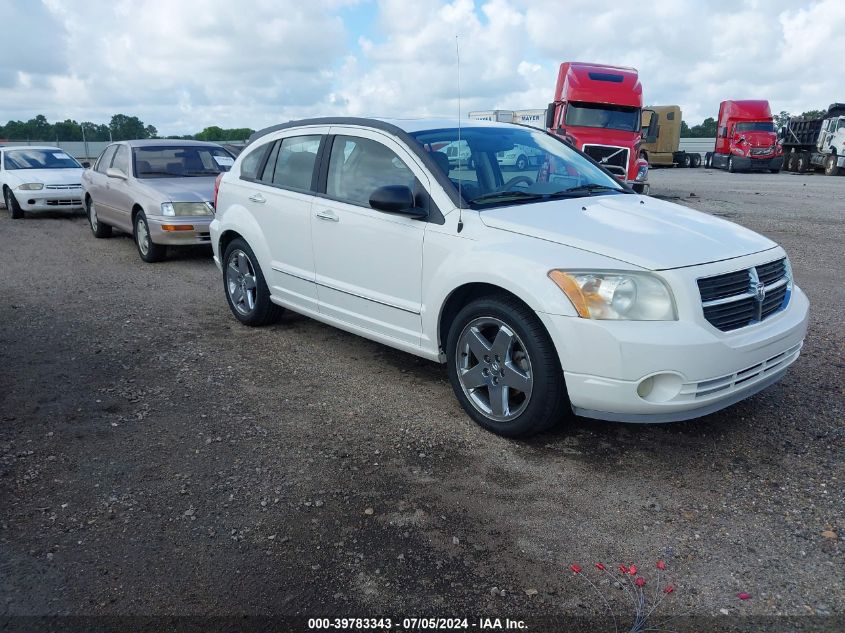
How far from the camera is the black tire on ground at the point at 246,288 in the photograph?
20.0 feet

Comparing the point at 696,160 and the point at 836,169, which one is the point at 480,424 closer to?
the point at 836,169

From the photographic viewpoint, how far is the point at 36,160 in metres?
15.3

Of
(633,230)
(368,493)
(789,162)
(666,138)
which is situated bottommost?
(368,493)

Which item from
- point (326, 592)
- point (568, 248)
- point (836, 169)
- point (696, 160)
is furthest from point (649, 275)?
point (696, 160)

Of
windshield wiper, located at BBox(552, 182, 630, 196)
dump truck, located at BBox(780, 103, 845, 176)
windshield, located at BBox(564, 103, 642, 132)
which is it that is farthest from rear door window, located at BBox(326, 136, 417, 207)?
dump truck, located at BBox(780, 103, 845, 176)

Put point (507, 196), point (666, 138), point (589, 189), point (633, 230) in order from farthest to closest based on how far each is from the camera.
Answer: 1. point (666, 138)
2. point (589, 189)
3. point (507, 196)
4. point (633, 230)

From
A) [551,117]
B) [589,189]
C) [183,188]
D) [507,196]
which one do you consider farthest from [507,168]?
[551,117]

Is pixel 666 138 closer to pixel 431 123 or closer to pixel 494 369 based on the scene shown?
pixel 431 123

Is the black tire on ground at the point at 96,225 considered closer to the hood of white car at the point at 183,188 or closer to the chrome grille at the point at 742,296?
the hood of white car at the point at 183,188

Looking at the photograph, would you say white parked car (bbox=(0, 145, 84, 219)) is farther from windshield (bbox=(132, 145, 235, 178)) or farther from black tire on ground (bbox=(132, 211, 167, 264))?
black tire on ground (bbox=(132, 211, 167, 264))

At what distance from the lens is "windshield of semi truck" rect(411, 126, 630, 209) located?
4.48 meters

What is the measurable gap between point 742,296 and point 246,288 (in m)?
4.17

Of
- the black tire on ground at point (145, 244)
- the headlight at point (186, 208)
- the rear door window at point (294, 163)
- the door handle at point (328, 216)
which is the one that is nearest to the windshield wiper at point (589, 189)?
the door handle at point (328, 216)

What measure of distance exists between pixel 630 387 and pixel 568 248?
79 cm
